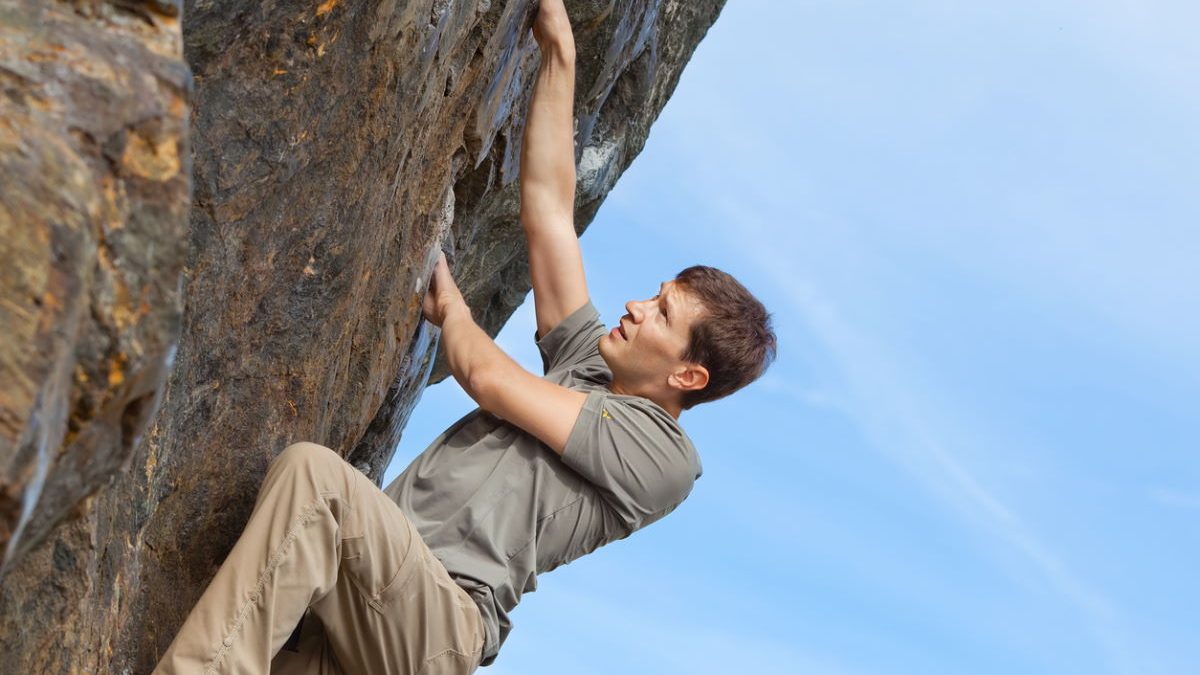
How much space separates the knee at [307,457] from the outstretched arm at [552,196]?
1.90 meters

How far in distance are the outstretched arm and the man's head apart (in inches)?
23.3

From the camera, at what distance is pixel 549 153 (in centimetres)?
647

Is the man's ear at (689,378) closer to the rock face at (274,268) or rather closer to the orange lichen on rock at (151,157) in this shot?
the rock face at (274,268)

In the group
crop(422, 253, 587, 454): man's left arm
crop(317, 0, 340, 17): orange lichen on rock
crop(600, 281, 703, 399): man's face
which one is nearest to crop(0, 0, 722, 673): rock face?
crop(317, 0, 340, 17): orange lichen on rock

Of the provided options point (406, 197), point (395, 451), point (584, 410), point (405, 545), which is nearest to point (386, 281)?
point (406, 197)

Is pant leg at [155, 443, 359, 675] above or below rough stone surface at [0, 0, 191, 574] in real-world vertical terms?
below

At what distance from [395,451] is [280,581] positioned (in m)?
4.47

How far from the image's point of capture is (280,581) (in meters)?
4.47

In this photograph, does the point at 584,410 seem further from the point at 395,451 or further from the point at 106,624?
the point at 395,451

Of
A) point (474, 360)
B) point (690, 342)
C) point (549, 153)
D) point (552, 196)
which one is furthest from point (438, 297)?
point (690, 342)

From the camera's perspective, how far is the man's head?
571 centimetres

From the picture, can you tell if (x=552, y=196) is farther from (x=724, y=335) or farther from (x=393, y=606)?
(x=393, y=606)

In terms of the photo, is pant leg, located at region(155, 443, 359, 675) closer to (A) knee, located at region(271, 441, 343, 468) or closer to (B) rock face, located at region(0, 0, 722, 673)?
(A) knee, located at region(271, 441, 343, 468)

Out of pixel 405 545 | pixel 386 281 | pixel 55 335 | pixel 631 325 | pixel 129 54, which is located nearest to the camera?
pixel 55 335
